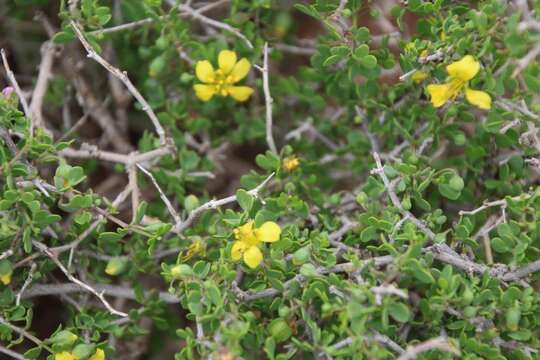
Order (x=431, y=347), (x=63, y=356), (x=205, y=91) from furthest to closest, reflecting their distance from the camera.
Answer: (x=205, y=91)
(x=63, y=356)
(x=431, y=347)

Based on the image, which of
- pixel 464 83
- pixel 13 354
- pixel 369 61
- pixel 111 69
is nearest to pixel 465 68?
pixel 464 83

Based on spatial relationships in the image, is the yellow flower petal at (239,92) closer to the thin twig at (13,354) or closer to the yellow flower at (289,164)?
the yellow flower at (289,164)

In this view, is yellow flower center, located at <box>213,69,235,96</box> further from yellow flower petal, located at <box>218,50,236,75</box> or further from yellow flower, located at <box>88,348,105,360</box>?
yellow flower, located at <box>88,348,105,360</box>

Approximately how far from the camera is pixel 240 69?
2172 mm

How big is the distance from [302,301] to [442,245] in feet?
1.25

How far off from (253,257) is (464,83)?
67 cm

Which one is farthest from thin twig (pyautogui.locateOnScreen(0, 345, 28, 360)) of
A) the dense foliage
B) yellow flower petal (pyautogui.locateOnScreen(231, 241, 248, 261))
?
yellow flower petal (pyautogui.locateOnScreen(231, 241, 248, 261))

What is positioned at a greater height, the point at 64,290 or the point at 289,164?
the point at 289,164

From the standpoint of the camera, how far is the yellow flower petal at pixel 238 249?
5.55 feet

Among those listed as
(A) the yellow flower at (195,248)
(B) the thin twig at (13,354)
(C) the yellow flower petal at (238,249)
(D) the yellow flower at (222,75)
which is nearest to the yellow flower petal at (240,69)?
(D) the yellow flower at (222,75)

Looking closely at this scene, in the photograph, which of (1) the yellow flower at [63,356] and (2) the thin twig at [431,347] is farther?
(1) the yellow flower at [63,356]

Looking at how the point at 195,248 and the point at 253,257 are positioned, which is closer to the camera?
the point at 253,257

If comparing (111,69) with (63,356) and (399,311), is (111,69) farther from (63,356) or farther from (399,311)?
(399,311)

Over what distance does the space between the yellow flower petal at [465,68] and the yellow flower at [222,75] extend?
68 cm
